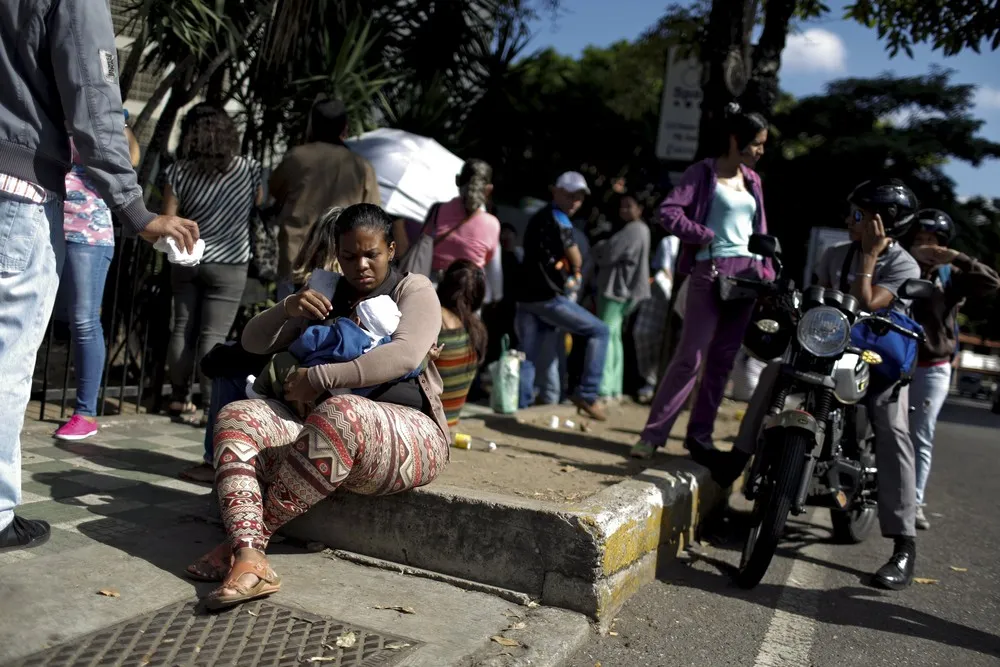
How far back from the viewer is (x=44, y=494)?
4.20 meters

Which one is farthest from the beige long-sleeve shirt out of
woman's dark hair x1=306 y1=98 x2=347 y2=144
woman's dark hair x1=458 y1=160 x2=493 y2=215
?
woman's dark hair x1=458 y1=160 x2=493 y2=215

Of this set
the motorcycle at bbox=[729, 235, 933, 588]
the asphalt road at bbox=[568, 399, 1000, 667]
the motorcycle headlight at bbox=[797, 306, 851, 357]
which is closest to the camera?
the asphalt road at bbox=[568, 399, 1000, 667]

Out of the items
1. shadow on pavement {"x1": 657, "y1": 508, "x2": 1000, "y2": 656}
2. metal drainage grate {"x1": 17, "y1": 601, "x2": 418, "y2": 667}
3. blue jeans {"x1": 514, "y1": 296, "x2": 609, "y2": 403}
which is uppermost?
blue jeans {"x1": 514, "y1": 296, "x2": 609, "y2": 403}

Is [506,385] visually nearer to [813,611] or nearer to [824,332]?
[824,332]

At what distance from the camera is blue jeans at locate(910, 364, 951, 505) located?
5977mm

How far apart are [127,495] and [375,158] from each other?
13.9 feet

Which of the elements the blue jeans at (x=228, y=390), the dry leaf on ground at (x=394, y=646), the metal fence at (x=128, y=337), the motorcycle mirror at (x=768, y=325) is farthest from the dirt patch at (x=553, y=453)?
the metal fence at (x=128, y=337)

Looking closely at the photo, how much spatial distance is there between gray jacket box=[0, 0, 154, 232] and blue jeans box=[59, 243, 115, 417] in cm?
208

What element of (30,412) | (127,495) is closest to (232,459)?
(127,495)

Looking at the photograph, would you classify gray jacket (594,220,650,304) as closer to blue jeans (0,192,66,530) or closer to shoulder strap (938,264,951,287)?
shoulder strap (938,264,951,287)

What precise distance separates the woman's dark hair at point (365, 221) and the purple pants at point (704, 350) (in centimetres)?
253

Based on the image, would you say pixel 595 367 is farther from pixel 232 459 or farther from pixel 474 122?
pixel 474 122

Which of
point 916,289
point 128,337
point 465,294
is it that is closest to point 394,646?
point 465,294

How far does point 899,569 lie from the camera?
4.63 m
